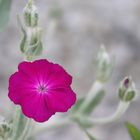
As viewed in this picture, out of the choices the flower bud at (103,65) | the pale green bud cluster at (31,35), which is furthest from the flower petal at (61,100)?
the flower bud at (103,65)

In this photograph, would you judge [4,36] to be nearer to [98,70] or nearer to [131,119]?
[131,119]

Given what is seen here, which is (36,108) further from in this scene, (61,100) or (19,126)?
(19,126)

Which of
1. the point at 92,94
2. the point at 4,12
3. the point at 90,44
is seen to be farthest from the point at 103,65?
the point at 90,44

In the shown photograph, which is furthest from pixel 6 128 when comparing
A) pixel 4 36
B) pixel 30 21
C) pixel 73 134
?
pixel 4 36

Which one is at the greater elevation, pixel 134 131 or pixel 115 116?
pixel 115 116

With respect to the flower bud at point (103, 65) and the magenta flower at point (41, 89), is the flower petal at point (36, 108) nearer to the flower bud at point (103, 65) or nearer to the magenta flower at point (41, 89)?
the magenta flower at point (41, 89)
